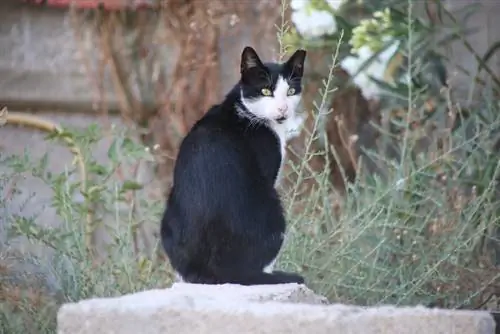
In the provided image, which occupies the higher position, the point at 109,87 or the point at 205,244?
the point at 205,244

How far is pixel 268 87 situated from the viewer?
7.68 feet

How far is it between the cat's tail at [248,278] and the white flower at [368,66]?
1.76 m

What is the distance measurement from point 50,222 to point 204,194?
1.92 meters

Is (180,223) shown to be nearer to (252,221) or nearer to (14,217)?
(252,221)

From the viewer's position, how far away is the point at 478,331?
1576 millimetres

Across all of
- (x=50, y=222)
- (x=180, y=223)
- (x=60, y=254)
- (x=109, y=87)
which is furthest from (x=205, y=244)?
(x=109, y=87)

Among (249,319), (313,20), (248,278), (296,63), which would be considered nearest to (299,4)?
(313,20)

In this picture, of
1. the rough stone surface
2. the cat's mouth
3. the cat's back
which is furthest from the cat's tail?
the rough stone surface

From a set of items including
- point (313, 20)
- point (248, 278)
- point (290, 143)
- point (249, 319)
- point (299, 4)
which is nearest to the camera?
point (249, 319)

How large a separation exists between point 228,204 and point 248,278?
16cm

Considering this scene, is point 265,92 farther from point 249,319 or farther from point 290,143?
point 290,143

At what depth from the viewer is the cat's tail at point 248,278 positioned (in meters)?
2.08

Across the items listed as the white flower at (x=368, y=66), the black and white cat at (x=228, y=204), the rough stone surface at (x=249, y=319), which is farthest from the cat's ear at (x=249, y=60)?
the white flower at (x=368, y=66)

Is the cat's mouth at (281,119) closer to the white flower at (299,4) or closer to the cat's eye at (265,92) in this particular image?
the cat's eye at (265,92)
